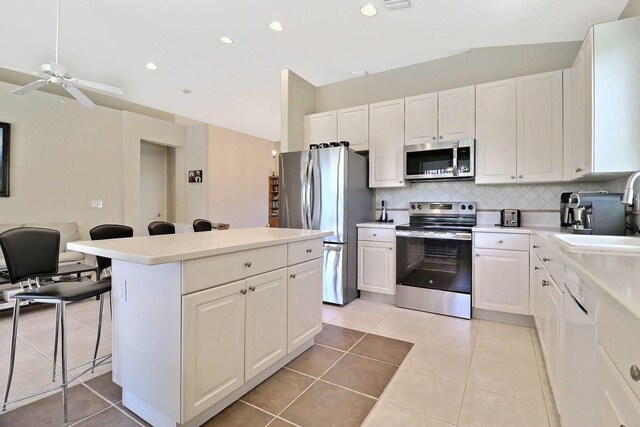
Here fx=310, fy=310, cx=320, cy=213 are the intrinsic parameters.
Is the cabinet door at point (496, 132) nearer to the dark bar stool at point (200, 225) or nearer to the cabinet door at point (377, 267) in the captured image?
the cabinet door at point (377, 267)

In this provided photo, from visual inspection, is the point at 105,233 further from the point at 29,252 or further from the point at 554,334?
the point at 554,334

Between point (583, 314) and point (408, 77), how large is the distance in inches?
143

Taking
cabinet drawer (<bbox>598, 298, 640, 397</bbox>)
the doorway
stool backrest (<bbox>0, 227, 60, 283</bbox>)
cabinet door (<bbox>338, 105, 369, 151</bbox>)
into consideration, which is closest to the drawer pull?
cabinet drawer (<bbox>598, 298, 640, 397</bbox>)

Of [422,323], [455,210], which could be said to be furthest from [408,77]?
[422,323]

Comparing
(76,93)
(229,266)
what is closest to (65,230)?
(76,93)

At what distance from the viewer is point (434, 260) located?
3305 mm

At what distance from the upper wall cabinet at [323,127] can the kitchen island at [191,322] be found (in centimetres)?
256

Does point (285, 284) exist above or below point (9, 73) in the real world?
below

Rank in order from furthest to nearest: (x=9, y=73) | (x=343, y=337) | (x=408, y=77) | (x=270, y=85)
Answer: (x=270, y=85) → (x=9, y=73) → (x=408, y=77) → (x=343, y=337)

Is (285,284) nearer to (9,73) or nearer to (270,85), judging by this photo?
(270,85)

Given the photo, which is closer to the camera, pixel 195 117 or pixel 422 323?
pixel 422 323

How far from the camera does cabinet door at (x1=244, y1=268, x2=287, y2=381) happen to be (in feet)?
5.96

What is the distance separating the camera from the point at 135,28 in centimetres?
364

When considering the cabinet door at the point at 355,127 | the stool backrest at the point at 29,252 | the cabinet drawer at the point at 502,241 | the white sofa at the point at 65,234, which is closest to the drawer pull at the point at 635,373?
the cabinet drawer at the point at 502,241
